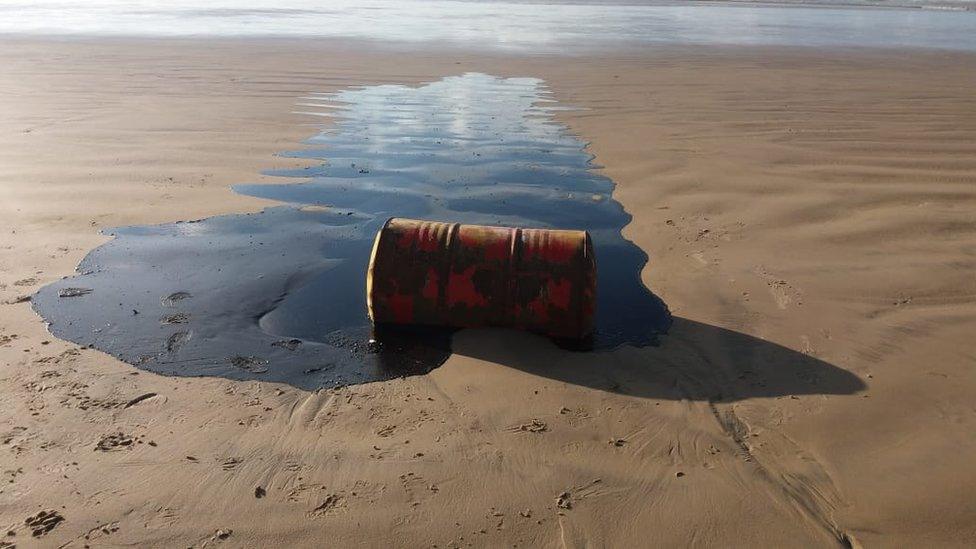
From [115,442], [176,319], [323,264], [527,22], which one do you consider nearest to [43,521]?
[115,442]

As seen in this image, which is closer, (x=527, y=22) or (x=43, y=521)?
(x=43, y=521)

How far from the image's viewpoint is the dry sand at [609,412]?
2877mm

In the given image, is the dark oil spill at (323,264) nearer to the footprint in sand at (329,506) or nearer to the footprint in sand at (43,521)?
the footprint in sand at (329,506)

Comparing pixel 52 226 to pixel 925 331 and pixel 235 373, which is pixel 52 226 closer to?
pixel 235 373

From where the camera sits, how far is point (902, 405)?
372 centimetres

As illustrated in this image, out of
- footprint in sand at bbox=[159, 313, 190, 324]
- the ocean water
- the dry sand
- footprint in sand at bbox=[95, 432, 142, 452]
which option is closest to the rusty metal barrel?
the dry sand

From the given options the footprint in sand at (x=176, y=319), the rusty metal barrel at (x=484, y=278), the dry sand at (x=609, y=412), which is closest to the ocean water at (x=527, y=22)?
the dry sand at (x=609, y=412)

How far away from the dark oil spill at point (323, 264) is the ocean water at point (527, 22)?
13125 mm

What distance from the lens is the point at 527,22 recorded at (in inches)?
1218

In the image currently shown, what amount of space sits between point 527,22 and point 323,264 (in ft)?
90.9

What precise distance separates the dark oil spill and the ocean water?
13125mm

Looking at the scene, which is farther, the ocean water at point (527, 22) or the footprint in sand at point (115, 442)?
the ocean water at point (527, 22)

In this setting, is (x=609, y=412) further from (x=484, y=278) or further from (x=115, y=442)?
(x=115, y=442)

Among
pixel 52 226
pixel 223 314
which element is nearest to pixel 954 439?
pixel 223 314
